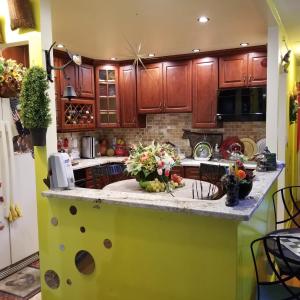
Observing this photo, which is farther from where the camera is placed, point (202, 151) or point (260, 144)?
point (202, 151)

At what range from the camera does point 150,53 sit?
4641 mm

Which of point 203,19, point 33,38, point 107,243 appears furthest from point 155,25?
point 107,243

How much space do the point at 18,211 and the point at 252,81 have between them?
3.24 m

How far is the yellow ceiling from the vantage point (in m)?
2.67

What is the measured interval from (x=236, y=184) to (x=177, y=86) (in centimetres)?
334

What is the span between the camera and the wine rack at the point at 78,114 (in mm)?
4621

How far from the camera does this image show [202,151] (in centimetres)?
494

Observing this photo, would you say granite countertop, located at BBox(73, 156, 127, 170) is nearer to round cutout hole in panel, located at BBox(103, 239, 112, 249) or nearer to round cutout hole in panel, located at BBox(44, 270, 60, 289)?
round cutout hole in panel, located at BBox(44, 270, 60, 289)

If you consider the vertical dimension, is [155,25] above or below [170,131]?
above

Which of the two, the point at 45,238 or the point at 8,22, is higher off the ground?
the point at 8,22

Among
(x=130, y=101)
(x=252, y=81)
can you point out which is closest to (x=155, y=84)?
(x=130, y=101)

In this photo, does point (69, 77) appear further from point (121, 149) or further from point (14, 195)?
point (14, 195)

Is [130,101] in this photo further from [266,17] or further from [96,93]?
[266,17]

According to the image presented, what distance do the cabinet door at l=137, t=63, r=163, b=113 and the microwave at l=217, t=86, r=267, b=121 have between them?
0.93 m
